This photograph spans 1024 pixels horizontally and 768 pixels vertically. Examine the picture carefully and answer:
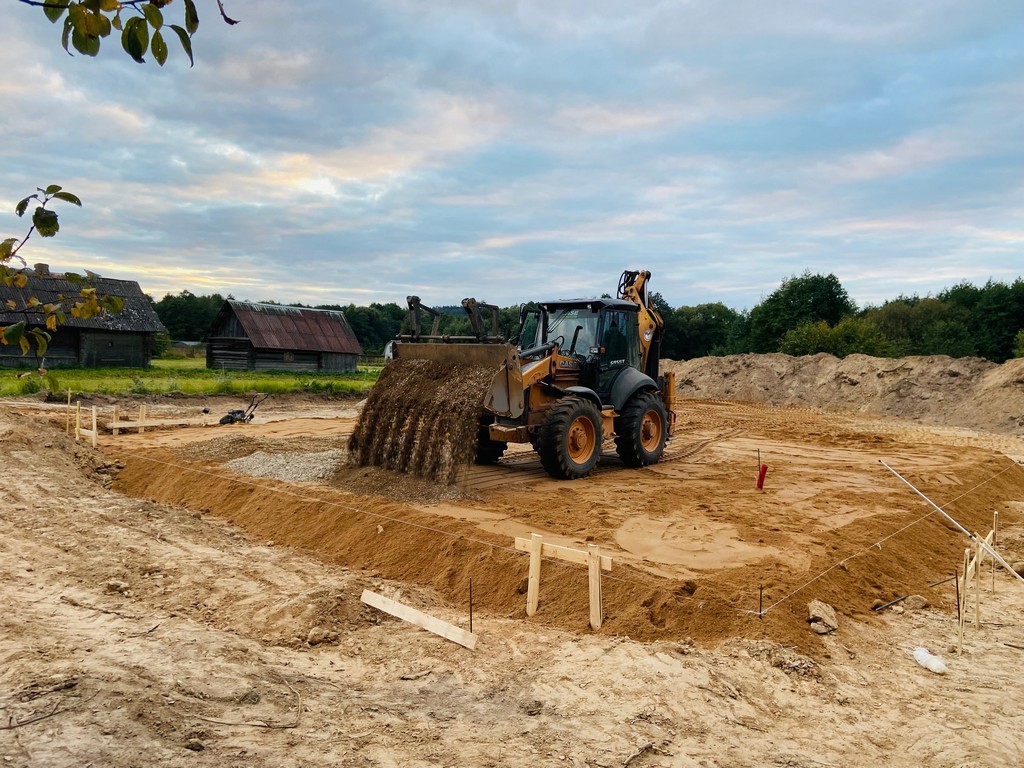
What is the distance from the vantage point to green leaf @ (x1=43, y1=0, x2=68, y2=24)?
1.52 metres

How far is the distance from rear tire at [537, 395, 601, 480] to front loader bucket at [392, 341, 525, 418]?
0.52m

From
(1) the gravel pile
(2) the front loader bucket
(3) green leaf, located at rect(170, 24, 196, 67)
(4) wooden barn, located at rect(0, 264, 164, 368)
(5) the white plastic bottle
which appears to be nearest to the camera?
(3) green leaf, located at rect(170, 24, 196, 67)

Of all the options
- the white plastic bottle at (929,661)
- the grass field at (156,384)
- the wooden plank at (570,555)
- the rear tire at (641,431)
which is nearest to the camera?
the white plastic bottle at (929,661)

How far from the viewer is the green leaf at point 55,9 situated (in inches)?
59.8

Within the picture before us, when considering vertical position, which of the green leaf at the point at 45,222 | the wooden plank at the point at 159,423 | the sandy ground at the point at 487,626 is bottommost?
the sandy ground at the point at 487,626

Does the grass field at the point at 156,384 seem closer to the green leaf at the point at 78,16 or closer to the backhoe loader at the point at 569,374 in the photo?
the backhoe loader at the point at 569,374

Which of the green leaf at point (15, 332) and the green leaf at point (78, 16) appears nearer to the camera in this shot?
the green leaf at point (78, 16)

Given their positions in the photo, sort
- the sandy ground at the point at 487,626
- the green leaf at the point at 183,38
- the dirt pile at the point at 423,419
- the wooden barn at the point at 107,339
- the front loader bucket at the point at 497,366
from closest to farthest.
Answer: the green leaf at the point at 183,38, the sandy ground at the point at 487,626, the dirt pile at the point at 423,419, the front loader bucket at the point at 497,366, the wooden barn at the point at 107,339

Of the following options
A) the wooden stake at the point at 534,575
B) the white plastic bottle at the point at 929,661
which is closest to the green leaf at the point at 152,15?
the wooden stake at the point at 534,575

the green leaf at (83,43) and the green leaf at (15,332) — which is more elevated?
the green leaf at (83,43)

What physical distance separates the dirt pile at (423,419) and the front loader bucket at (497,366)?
10 centimetres

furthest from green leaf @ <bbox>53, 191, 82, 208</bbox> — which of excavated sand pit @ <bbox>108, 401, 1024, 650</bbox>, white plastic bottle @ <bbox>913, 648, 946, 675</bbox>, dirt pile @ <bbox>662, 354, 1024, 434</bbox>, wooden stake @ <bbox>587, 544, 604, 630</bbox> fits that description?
dirt pile @ <bbox>662, 354, 1024, 434</bbox>

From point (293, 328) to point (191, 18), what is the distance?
3944 centimetres

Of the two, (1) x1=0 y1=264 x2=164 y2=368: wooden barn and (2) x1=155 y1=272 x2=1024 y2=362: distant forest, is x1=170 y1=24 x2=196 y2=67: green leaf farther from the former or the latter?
(1) x1=0 y1=264 x2=164 y2=368: wooden barn
